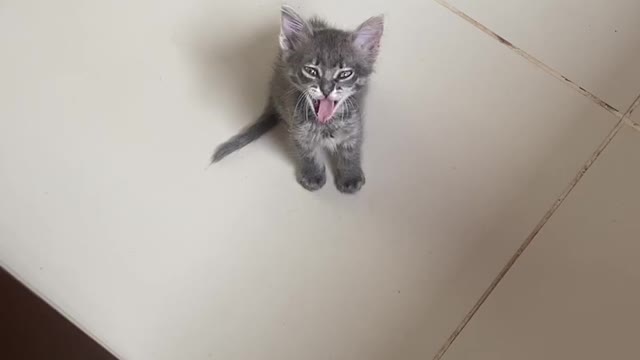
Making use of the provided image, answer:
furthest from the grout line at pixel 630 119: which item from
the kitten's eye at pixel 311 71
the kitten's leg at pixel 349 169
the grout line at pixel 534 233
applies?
the kitten's eye at pixel 311 71

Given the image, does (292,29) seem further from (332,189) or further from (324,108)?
(332,189)

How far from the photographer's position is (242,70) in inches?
58.6

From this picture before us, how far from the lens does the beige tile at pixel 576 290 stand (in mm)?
1267

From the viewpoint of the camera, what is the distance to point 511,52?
58.5 inches

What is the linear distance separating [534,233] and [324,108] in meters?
0.50

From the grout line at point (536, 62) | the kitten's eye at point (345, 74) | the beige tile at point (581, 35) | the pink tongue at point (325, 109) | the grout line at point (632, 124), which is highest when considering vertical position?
the beige tile at point (581, 35)

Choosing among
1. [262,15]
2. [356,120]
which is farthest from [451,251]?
[262,15]

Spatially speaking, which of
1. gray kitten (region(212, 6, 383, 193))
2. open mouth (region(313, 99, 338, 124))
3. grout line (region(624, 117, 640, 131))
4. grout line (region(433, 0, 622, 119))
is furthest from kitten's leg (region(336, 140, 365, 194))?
grout line (region(624, 117, 640, 131))

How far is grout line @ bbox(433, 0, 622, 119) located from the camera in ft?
4.71

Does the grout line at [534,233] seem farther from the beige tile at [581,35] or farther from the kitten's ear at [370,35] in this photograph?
the kitten's ear at [370,35]

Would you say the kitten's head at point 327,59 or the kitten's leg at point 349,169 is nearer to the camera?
the kitten's head at point 327,59

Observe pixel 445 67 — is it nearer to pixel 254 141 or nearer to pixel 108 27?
pixel 254 141

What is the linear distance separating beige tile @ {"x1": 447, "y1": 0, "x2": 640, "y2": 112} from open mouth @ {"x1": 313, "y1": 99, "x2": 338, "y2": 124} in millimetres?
515

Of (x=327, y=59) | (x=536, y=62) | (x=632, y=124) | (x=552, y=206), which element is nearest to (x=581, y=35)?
(x=536, y=62)
